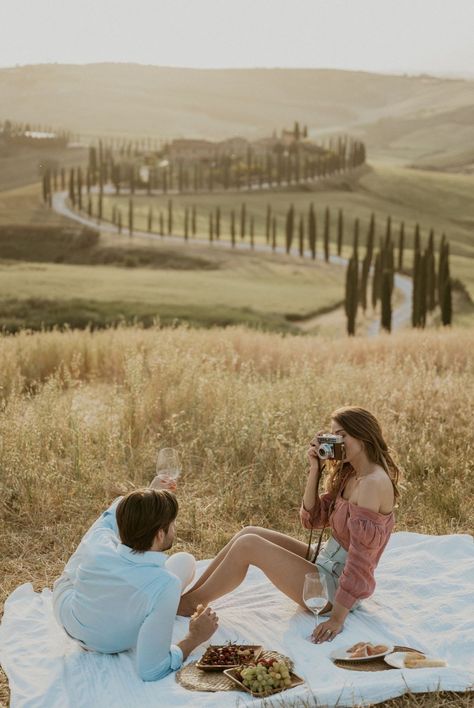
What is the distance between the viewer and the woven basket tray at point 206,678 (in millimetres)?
3121

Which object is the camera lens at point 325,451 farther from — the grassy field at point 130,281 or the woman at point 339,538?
the grassy field at point 130,281

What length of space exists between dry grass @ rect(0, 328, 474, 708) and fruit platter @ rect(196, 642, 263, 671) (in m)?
0.80

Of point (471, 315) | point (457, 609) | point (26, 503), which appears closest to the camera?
point (457, 609)

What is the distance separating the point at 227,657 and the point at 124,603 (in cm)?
43

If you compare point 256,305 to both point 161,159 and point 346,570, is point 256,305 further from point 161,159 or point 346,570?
point 346,570

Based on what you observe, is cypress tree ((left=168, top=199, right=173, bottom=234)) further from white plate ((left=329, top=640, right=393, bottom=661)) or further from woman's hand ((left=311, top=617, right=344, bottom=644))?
white plate ((left=329, top=640, right=393, bottom=661))

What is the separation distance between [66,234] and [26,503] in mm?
13201

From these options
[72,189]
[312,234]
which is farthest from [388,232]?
[72,189]

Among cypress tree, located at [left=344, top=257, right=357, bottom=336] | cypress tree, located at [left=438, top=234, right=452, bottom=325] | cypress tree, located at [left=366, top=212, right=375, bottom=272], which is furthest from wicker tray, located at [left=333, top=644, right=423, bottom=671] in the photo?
cypress tree, located at [left=366, top=212, right=375, bottom=272]

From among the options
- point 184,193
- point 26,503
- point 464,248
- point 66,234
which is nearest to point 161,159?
point 184,193

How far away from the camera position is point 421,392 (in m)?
7.00

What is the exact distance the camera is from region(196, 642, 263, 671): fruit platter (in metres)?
3.22

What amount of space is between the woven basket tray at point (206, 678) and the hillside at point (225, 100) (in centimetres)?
1619

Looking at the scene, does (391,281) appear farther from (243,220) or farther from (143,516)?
(143,516)
